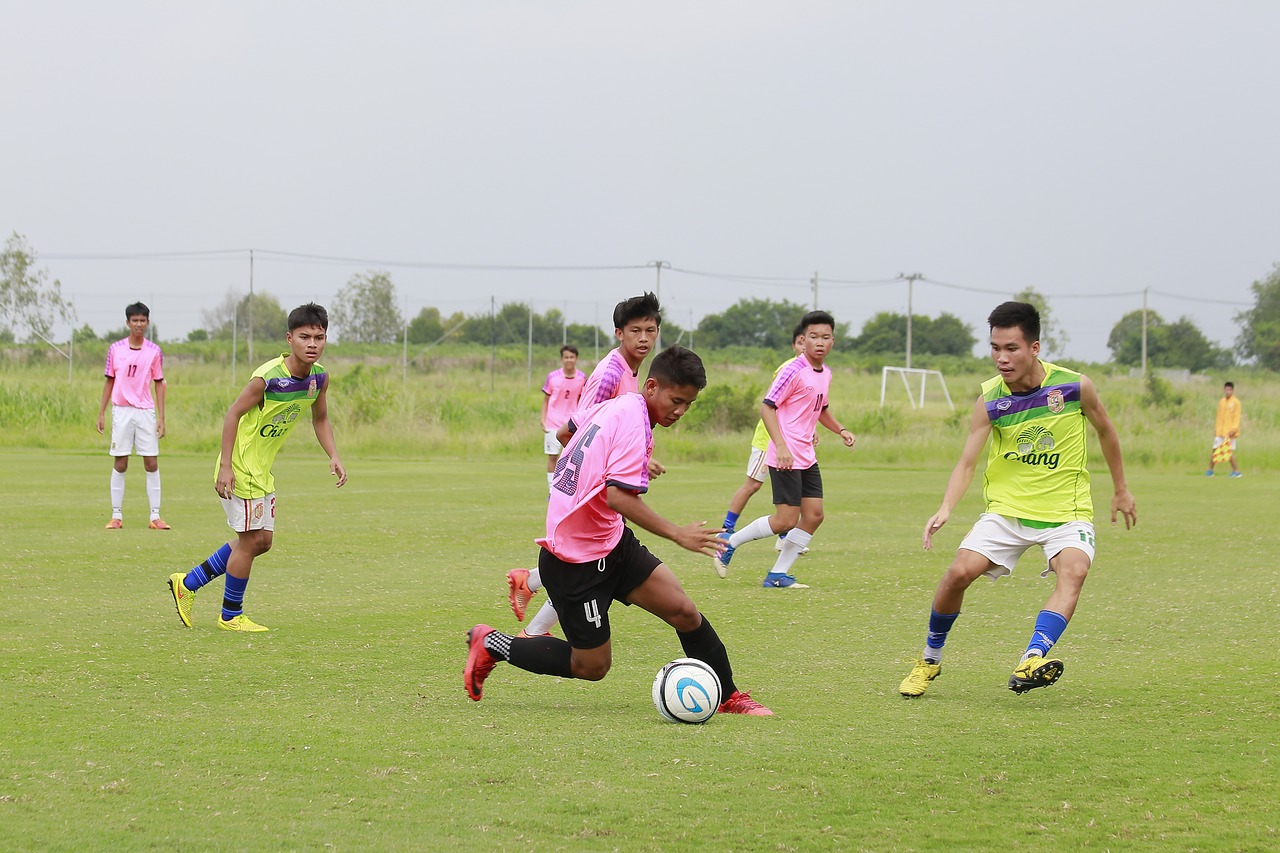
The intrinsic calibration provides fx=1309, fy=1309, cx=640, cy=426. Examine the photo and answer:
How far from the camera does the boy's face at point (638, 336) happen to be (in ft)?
23.8

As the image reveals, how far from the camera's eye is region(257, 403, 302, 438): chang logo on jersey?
26.6 ft

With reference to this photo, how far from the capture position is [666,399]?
540cm

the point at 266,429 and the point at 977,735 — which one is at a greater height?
the point at 266,429

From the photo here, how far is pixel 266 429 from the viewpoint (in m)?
8.10

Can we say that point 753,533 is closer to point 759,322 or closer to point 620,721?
point 620,721

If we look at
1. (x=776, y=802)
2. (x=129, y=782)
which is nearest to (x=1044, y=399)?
(x=776, y=802)

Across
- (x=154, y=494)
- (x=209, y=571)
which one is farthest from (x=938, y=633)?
(x=154, y=494)

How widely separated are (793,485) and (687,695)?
5295 millimetres

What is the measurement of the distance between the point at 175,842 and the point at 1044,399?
4442mm

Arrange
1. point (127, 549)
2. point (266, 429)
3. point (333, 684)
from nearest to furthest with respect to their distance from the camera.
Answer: point (333, 684)
point (266, 429)
point (127, 549)

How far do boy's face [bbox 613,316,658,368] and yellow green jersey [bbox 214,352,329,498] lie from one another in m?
2.09

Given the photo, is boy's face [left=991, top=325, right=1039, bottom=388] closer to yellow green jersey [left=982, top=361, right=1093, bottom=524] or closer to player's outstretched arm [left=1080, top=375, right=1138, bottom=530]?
yellow green jersey [left=982, top=361, right=1093, bottom=524]

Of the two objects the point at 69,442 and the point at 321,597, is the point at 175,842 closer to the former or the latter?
the point at 321,597

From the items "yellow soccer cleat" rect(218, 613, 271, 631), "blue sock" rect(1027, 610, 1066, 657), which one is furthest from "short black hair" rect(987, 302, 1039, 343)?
"yellow soccer cleat" rect(218, 613, 271, 631)
